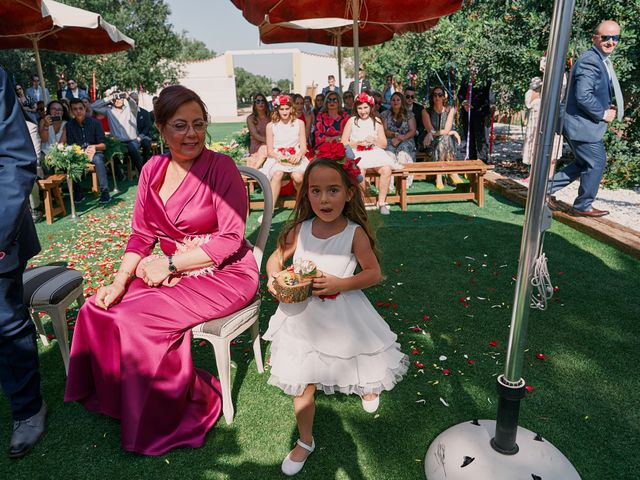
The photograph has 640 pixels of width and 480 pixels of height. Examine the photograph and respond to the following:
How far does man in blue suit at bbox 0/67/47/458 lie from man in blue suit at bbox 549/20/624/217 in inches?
223

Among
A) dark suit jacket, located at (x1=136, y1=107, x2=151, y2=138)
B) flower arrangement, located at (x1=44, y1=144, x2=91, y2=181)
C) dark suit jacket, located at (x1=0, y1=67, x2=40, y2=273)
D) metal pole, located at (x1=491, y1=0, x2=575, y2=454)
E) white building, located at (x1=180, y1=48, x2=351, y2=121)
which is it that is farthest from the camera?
white building, located at (x1=180, y1=48, x2=351, y2=121)

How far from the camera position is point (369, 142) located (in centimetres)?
741

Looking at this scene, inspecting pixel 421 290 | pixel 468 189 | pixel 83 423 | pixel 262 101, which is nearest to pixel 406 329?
pixel 421 290

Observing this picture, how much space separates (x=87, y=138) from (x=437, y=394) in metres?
8.26

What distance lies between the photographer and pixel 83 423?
2.83m

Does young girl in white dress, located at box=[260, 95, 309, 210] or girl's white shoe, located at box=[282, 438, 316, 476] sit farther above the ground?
young girl in white dress, located at box=[260, 95, 309, 210]

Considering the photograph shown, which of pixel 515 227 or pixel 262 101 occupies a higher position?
pixel 262 101

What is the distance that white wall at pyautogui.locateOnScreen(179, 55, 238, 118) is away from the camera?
145 ft

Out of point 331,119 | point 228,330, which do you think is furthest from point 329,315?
point 331,119

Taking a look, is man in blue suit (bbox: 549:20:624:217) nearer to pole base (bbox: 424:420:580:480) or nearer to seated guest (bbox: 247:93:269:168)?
pole base (bbox: 424:420:580:480)

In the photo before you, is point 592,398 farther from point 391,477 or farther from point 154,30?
point 154,30

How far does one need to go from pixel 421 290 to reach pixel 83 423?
295cm

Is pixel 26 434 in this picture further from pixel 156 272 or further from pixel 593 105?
pixel 593 105

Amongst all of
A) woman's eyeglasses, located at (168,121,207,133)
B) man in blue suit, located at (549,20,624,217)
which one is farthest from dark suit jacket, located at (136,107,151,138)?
woman's eyeglasses, located at (168,121,207,133)
